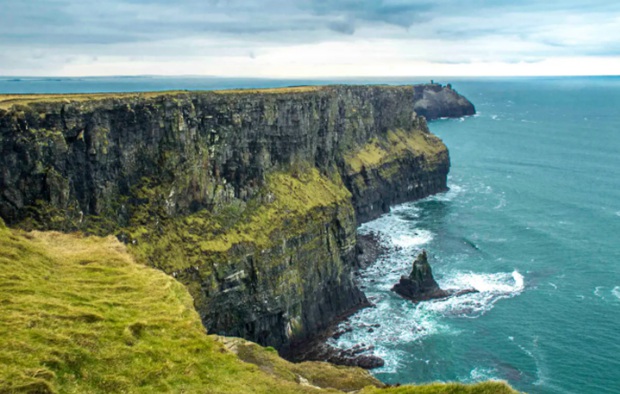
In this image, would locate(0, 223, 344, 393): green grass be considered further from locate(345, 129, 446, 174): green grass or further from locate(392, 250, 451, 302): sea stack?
locate(345, 129, 446, 174): green grass

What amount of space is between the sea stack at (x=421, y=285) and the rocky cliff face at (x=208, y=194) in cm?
794

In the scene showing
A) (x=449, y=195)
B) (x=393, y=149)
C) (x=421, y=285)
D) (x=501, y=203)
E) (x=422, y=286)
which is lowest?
(x=422, y=286)

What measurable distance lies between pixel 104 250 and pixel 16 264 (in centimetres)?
1029

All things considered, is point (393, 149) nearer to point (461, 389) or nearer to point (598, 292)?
point (598, 292)

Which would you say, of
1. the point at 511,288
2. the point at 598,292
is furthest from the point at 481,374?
the point at 598,292

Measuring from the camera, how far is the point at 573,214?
4951 inches

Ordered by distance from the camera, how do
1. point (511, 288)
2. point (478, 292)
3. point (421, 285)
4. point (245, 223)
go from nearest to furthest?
point (245, 223) → point (421, 285) → point (478, 292) → point (511, 288)

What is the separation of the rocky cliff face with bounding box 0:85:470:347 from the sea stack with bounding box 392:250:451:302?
794 cm

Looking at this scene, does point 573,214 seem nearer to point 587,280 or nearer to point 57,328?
point 587,280

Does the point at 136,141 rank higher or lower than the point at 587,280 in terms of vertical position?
higher

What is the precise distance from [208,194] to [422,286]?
118ft

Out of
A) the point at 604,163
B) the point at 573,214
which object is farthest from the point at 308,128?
the point at 604,163

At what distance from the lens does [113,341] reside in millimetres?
39406

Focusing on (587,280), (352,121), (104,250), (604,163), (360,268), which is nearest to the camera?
(104,250)
